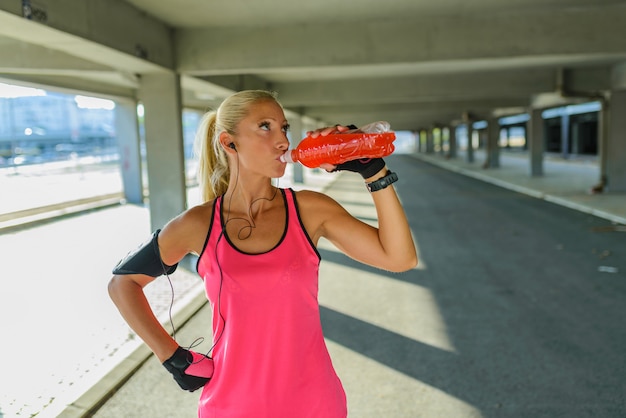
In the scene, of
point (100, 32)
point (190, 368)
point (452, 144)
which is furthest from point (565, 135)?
point (190, 368)

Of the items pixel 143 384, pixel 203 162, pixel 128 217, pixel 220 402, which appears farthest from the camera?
pixel 128 217

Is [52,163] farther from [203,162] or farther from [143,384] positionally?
[203,162]

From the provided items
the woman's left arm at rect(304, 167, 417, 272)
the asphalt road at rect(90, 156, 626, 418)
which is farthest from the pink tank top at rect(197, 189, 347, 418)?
the asphalt road at rect(90, 156, 626, 418)

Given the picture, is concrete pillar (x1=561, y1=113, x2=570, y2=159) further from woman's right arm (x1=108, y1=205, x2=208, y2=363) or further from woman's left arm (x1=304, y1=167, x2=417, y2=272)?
woman's right arm (x1=108, y1=205, x2=208, y2=363)

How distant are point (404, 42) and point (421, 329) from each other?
6.02 m

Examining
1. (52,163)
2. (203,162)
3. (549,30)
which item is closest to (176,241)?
(203,162)

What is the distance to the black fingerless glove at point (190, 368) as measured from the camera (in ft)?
7.00

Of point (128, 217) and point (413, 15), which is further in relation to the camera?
point (128, 217)

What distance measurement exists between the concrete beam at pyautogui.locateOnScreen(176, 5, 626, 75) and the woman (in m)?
8.68

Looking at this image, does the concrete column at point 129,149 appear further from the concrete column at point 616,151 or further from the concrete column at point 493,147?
the concrete column at point 493,147

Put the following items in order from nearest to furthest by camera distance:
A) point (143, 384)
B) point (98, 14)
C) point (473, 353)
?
point (143, 384) < point (473, 353) < point (98, 14)

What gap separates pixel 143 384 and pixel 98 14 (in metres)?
4.75

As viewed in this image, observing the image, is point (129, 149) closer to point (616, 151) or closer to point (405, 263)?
point (616, 151)

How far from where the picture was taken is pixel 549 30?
10406mm
